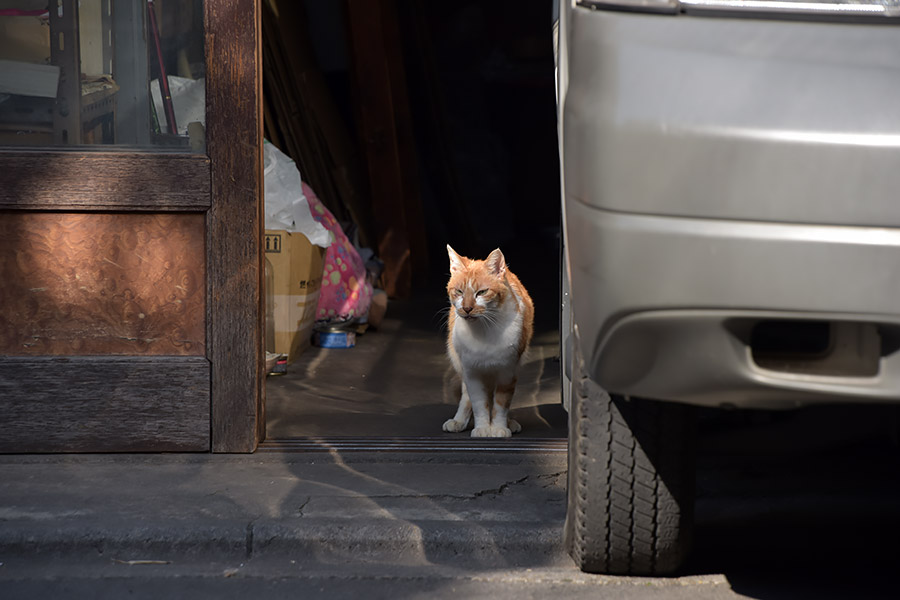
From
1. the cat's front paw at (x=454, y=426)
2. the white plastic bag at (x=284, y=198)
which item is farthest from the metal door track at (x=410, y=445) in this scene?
the white plastic bag at (x=284, y=198)

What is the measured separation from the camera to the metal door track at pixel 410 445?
345 cm

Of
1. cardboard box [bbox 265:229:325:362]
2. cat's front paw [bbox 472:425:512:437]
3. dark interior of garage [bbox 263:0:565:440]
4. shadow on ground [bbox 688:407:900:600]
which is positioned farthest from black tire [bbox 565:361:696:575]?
cardboard box [bbox 265:229:325:362]

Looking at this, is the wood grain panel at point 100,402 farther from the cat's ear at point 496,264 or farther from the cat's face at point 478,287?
the cat's ear at point 496,264

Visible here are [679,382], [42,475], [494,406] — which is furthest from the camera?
[494,406]

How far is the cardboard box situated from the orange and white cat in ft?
4.37

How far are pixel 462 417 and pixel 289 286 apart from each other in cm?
147

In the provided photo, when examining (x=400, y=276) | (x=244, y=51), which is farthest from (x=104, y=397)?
(x=400, y=276)

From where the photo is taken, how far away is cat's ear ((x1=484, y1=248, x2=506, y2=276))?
384cm

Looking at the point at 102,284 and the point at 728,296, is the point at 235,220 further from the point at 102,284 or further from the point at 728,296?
the point at 728,296

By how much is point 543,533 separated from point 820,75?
→ 5.04 feet

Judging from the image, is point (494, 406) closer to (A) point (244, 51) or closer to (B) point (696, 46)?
(A) point (244, 51)

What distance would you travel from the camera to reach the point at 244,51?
10.6ft

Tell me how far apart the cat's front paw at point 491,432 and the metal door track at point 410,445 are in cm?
13

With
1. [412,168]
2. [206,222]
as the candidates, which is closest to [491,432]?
[206,222]
